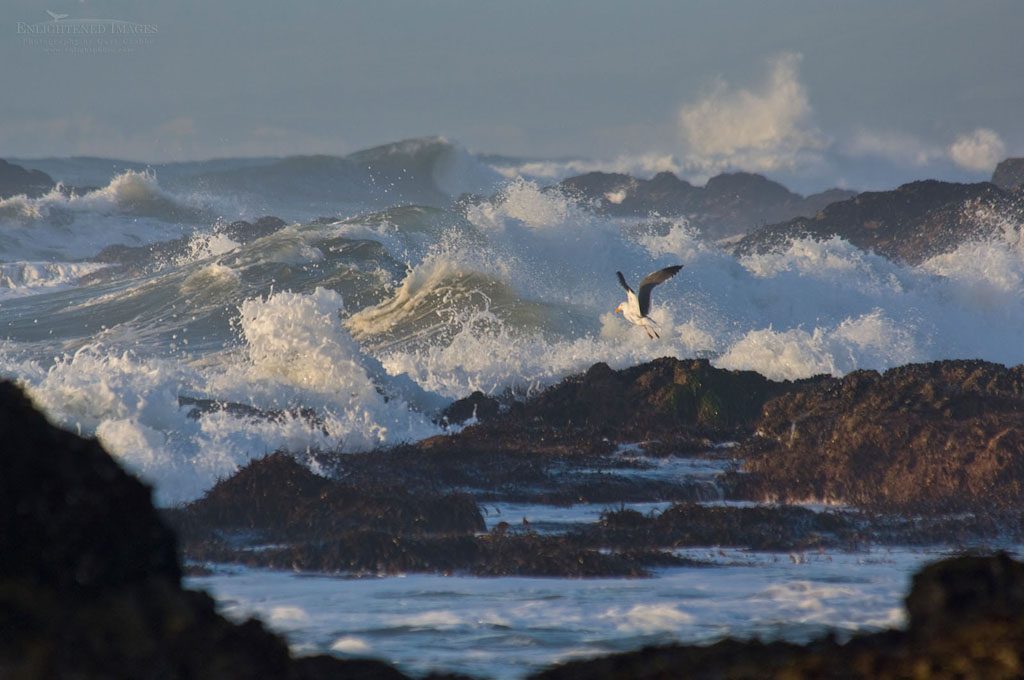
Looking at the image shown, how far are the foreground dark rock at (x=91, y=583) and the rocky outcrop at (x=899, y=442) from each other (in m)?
11.7

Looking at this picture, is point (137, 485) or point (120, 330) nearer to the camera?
point (137, 485)

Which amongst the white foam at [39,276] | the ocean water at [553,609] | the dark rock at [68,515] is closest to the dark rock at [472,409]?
the ocean water at [553,609]

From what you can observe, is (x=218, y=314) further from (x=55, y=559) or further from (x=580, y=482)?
(x=55, y=559)

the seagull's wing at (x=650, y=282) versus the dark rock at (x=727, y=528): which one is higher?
the seagull's wing at (x=650, y=282)

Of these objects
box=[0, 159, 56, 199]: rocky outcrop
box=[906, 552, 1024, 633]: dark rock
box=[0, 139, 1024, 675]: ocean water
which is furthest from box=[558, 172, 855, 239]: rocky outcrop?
box=[906, 552, 1024, 633]: dark rock

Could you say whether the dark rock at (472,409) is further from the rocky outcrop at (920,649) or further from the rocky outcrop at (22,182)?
the rocky outcrop at (22,182)

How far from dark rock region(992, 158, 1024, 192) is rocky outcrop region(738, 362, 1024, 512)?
291ft

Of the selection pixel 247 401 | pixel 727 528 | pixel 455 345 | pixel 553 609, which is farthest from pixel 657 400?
pixel 553 609

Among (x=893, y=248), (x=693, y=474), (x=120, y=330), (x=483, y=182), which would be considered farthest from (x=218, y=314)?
(x=483, y=182)

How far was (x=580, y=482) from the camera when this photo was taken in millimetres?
15898

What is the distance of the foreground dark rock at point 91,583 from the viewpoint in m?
2.93

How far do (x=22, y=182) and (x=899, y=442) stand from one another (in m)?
91.1

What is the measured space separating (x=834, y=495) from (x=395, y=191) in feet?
307

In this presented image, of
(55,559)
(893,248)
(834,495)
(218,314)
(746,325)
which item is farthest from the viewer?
(893,248)
